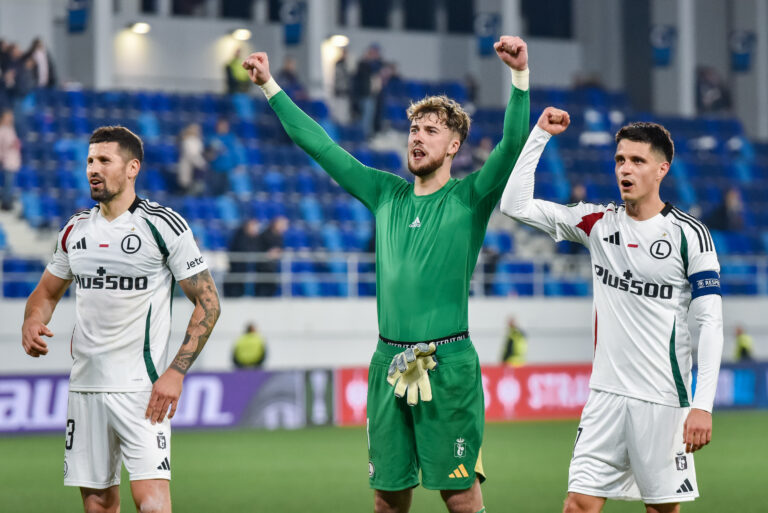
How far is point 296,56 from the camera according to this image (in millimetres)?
26906

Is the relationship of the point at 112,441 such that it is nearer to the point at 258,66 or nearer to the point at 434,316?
the point at 434,316

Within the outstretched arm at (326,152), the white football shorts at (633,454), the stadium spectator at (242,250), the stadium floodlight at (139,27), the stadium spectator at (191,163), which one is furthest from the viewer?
the stadium floodlight at (139,27)

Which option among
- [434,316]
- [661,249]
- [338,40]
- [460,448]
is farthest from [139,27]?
[460,448]

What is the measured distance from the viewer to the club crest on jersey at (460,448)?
563 cm

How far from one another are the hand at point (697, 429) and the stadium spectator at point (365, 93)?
19.3 metres

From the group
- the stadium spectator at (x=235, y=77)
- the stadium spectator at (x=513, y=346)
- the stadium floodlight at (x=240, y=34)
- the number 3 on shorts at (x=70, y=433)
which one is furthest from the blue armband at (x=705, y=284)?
the stadium floodlight at (x=240, y=34)

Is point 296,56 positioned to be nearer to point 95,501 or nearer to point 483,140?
point 483,140

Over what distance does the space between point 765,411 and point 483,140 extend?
7.22 meters

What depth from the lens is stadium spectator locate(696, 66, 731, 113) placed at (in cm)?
3084

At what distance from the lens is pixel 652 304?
5.82 metres

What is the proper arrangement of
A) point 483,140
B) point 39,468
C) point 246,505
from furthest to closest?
point 483,140 → point 39,468 → point 246,505

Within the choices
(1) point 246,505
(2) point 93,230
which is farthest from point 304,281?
(2) point 93,230

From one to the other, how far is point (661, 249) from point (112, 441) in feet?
9.09

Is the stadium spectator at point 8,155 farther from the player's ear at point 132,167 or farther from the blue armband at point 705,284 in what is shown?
the blue armband at point 705,284
